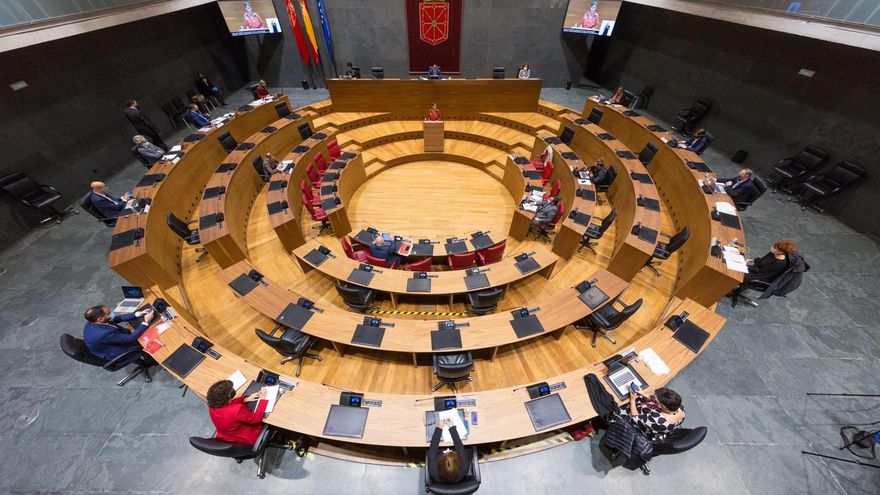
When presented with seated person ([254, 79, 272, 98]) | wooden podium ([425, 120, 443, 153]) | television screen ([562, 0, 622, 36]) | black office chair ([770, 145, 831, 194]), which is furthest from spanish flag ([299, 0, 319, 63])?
black office chair ([770, 145, 831, 194])

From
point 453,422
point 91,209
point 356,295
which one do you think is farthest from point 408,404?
point 91,209

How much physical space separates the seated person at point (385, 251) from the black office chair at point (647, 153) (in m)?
8.23

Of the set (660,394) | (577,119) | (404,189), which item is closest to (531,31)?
(577,119)

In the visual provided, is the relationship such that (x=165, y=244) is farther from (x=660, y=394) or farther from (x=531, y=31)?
(x=531, y=31)

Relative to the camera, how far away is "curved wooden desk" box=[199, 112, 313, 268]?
22.0 ft

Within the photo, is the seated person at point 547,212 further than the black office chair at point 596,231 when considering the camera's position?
Yes

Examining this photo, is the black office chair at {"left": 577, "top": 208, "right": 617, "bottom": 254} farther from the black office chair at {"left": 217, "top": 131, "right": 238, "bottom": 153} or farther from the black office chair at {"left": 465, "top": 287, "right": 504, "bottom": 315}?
the black office chair at {"left": 217, "top": 131, "right": 238, "bottom": 153}

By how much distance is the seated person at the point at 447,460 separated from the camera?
3355 millimetres

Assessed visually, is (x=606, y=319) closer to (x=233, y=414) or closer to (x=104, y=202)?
(x=233, y=414)

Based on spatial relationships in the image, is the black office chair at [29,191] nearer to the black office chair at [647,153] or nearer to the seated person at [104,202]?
the seated person at [104,202]

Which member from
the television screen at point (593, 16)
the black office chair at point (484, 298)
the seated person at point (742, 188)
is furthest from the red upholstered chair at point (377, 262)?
the television screen at point (593, 16)

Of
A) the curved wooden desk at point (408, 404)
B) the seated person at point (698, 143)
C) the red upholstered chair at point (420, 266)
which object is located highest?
the seated person at point (698, 143)

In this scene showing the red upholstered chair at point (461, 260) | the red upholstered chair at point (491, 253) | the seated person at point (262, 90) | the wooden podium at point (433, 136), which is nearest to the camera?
the red upholstered chair at point (461, 260)

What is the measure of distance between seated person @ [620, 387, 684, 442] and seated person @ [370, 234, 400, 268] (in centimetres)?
485
